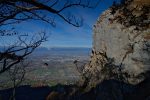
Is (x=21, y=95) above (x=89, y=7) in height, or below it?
below

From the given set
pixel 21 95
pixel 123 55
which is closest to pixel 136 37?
pixel 123 55

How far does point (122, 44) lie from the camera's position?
2334cm

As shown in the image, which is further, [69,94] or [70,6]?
[69,94]

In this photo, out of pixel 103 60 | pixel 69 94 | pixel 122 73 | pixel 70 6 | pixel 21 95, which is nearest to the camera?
A: pixel 70 6

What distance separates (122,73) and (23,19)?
1172 cm

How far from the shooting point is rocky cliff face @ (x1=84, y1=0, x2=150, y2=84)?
21078mm

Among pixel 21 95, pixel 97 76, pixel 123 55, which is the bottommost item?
pixel 21 95

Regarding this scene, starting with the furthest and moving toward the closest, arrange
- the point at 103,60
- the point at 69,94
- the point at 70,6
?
the point at 69,94
the point at 103,60
the point at 70,6

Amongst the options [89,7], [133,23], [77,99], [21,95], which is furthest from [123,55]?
[21,95]

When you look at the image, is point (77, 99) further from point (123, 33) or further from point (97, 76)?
point (123, 33)

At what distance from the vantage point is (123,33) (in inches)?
928

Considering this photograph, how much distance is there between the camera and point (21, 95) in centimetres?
6712

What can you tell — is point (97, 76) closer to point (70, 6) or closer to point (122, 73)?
point (122, 73)

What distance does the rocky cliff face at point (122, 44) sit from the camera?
21078 millimetres
